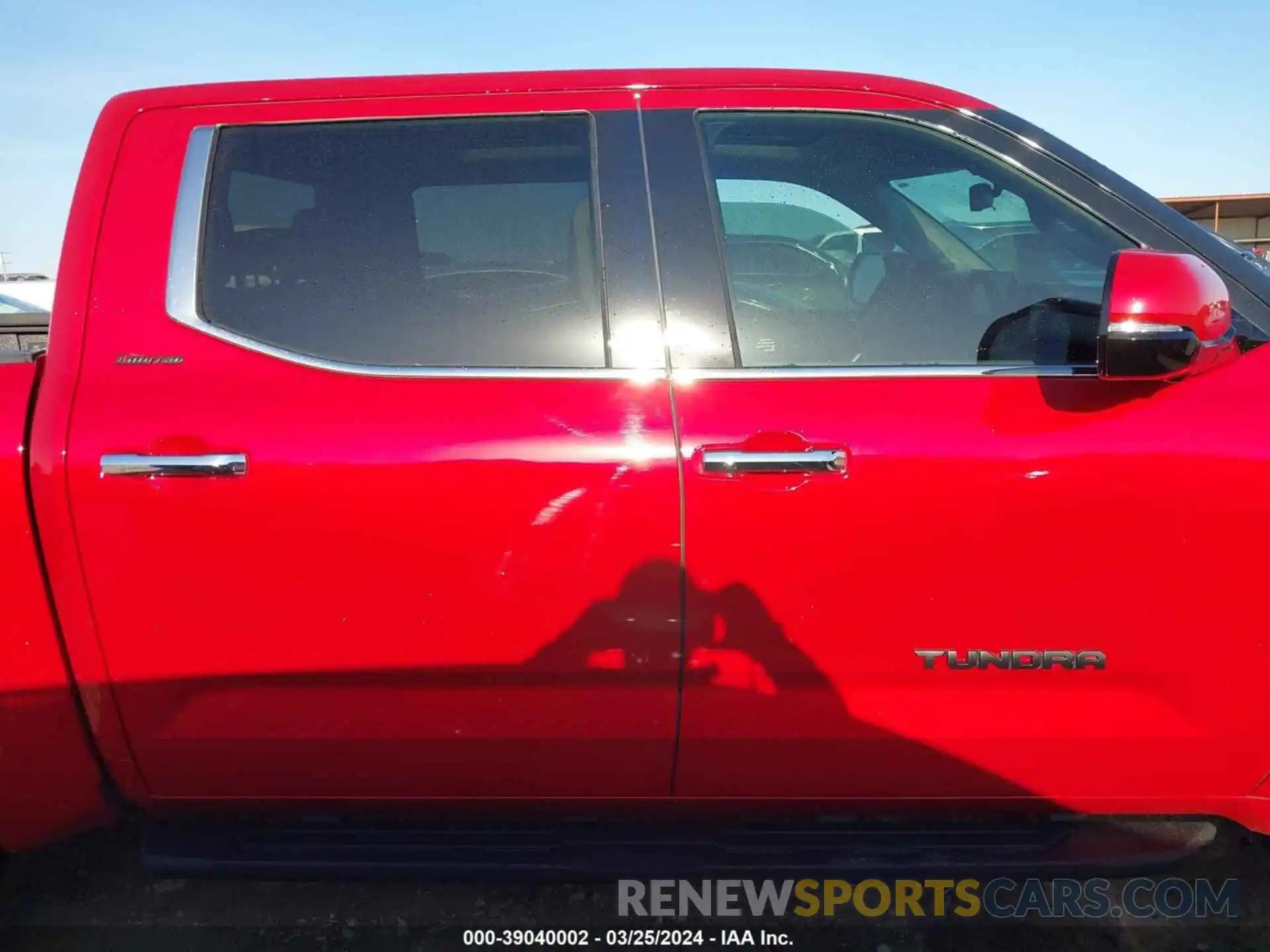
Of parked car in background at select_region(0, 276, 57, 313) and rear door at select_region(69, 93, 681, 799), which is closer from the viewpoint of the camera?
rear door at select_region(69, 93, 681, 799)

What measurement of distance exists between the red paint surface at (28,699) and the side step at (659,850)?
0.20 m

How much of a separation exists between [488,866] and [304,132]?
1572 mm

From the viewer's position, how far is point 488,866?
1670 millimetres

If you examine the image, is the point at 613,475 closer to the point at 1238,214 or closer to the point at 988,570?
the point at 988,570

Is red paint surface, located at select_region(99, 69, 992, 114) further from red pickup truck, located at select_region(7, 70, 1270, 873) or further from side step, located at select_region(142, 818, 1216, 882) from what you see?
side step, located at select_region(142, 818, 1216, 882)

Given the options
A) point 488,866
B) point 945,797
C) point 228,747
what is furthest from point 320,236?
point 945,797

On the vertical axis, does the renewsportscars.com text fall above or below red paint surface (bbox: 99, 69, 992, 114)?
below

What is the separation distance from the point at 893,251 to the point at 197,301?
147 cm

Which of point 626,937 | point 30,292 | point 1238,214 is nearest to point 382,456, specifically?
point 626,937

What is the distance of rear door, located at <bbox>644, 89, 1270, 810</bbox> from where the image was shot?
1.49 metres

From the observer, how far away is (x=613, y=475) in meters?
1.49

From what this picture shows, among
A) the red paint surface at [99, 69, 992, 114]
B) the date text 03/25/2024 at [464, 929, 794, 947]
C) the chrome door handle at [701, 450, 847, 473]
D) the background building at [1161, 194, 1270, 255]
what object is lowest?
the date text 03/25/2024 at [464, 929, 794, 947]

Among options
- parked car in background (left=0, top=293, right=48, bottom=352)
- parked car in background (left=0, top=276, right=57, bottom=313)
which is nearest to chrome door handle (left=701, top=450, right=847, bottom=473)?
parked car in background (left=0, top=293, right=48, bottom=352)

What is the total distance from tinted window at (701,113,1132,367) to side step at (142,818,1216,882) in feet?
3.22
